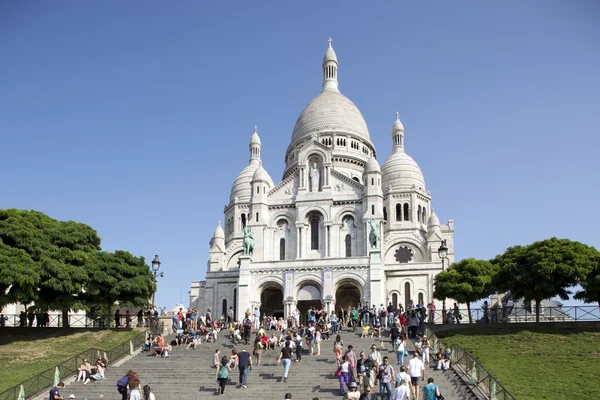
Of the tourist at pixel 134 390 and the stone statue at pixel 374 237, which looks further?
the stone statue at pixel 374 237

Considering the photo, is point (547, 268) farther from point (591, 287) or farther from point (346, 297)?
point (346, 297)

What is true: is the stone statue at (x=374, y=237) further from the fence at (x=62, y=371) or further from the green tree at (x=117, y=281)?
the fence at (x=62, y=371)

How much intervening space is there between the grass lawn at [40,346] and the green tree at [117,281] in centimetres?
272

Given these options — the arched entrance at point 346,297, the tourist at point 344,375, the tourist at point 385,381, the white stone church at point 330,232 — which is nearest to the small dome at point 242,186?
the white stone church at point 330,232

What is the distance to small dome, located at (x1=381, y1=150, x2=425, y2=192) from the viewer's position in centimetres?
7719

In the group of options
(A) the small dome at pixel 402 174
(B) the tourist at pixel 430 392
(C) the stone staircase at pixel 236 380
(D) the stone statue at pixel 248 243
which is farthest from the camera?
(A) the small dome at pixel 402 174

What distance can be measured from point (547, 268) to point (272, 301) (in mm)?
30846

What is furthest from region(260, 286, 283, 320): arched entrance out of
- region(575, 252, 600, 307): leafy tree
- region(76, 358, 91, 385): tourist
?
region(76, 358, 91, 385): tourist

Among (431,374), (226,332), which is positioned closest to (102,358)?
(226,332)

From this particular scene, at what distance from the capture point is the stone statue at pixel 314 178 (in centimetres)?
6581

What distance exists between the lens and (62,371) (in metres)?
31.6

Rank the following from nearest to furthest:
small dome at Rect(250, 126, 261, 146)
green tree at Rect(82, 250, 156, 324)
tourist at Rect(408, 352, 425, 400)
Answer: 1. tourist at Rect(408, 352, 425, 400)
2. green tree at Rect(82, 250, 156, 324)
3. small dome at Rect(250, 126, 261, 146)

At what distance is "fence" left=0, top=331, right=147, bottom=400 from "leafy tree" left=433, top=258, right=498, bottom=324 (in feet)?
74.6

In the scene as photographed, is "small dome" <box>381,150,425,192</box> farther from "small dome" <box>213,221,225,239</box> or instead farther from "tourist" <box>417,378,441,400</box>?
"tourist" <box>417,378,441,400</box>
